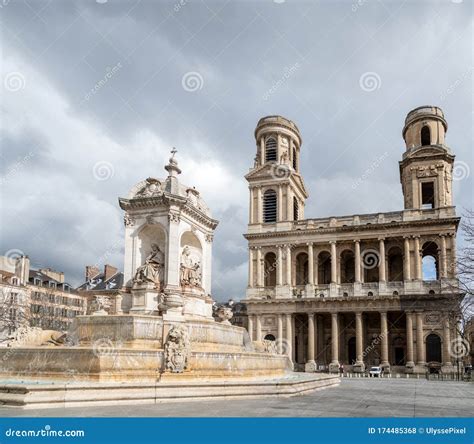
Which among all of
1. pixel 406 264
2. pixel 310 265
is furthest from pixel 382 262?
pixel 310 265

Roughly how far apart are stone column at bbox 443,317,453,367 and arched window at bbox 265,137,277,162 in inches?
1057

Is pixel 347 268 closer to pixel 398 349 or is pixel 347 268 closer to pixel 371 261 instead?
pixel 371 261

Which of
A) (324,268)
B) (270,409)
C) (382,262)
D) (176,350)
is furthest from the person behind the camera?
(324,268)

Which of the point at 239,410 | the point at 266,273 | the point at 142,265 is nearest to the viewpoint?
the point at 239,410

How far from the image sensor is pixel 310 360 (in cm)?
5256

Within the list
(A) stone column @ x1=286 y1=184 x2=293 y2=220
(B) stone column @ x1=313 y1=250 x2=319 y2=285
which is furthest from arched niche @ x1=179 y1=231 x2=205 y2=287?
(A) stone column @ x1=286 y1=184 x2=293 y2=220

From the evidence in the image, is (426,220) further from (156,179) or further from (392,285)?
(156,179)

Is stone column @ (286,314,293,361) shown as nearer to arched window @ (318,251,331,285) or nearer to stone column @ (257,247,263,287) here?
stone column @ (257,247,263,287)

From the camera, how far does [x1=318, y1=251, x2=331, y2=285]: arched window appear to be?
195 feet

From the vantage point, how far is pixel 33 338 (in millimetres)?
16656

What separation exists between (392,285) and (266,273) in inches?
563

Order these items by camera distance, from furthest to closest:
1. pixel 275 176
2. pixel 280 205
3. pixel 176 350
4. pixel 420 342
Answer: pixel 275 176 < pixel 280 205 < pixel 420 342 < pixel 176 350

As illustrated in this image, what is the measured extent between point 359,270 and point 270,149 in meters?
18.8

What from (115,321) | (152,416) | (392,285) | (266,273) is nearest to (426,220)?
(392,285)
